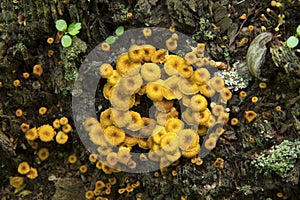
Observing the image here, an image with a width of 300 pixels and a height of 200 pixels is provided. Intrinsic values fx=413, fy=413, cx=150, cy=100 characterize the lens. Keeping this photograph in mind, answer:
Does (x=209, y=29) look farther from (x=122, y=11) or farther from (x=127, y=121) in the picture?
(x=127, y=121)

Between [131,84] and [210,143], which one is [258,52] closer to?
[210,143]

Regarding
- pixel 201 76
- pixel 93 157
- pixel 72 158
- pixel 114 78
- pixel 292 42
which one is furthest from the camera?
pixel 72 158

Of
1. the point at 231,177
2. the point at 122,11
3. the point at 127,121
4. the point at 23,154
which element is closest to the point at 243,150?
the point at 231,177

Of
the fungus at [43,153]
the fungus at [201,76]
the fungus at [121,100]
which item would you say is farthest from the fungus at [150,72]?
the fungus at [43,153]

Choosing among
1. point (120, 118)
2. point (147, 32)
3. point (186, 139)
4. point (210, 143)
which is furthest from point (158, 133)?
point (147, 32)

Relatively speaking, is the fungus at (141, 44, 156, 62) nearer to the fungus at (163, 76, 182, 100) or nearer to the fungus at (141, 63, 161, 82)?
the fungus at (141, 63, 161, 82)

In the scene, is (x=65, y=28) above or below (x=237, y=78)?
above
